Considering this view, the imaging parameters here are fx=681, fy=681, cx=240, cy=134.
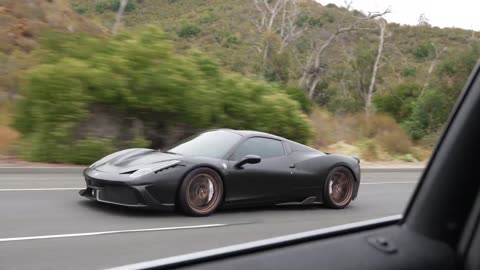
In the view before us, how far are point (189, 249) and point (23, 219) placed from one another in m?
2.46

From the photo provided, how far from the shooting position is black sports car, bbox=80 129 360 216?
8.80 meters

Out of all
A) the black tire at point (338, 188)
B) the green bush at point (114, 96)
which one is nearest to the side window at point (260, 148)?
the black tire at point (338, 188)

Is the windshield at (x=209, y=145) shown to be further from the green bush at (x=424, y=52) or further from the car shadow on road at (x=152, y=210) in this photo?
the green bush at (x=424, y=52)

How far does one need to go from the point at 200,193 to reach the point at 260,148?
1.32m

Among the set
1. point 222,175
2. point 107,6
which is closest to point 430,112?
point 222,175

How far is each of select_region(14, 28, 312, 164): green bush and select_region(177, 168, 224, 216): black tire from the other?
7400 mm

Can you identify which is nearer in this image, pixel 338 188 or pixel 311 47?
pixel 338 188

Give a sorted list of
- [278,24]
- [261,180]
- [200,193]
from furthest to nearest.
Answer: [278,24] → [261,180] → [200,193]

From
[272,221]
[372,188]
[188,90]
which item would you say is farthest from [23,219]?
[188,90]

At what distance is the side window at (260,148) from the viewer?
31.8 ft

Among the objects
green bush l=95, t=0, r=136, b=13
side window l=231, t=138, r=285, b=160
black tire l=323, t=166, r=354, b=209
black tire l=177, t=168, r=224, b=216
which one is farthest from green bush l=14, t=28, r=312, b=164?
green bush l=95, t=0, r=136, b=13

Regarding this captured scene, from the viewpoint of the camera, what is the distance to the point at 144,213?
30.5 feet

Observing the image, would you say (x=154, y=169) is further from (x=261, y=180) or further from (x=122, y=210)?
(x=261, y=180)

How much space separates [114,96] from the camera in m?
16.9
